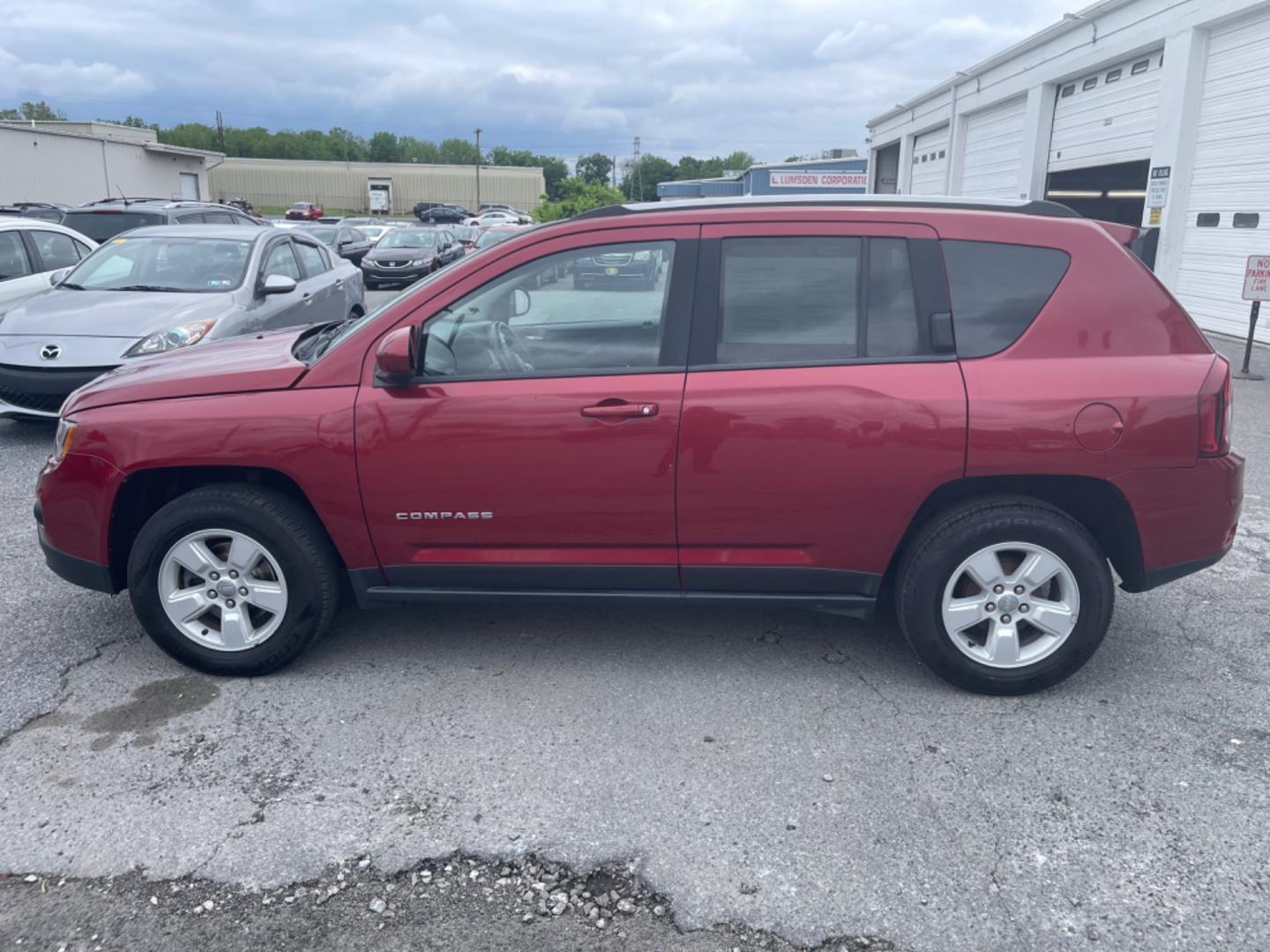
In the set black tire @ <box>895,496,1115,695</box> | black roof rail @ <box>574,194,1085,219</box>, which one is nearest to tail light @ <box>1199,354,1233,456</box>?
black tire @ <box>895,496,1115,695</box>

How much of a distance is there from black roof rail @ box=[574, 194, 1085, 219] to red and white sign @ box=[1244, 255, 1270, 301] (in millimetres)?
8424

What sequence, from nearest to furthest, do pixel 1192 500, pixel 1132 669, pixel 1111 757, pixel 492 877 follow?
1. pixel 492 877
2. pixel 1111 757
3. pixel 1192 500
4. pixel 1132 669

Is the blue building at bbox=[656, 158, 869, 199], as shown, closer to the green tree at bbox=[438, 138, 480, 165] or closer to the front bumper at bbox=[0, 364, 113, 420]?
the front bumper at bbox=[0, 364, 113, 420]

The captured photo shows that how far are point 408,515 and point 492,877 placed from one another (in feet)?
4.88

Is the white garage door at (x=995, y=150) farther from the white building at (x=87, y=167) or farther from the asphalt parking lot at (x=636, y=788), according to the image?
the white building at (x=87, y=167)

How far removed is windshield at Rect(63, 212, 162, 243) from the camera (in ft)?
45.4

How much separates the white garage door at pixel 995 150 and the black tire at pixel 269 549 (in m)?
19.0

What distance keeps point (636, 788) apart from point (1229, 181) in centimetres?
1388

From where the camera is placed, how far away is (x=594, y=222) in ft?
12.9

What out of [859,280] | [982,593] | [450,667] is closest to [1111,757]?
[982,593]

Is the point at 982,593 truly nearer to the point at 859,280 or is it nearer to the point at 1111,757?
the point at 1111,757

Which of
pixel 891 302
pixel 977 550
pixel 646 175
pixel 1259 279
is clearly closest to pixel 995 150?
pixel 1259 279

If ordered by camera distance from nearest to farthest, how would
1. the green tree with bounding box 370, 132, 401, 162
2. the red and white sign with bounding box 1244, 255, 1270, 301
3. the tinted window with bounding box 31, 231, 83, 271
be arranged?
the tinted window with bounding box 31, 231, 83, 271, the red and white sign with bounding box 1244, 255, 1270, 301, the green tree with bounding box 370, 132, 401, 162

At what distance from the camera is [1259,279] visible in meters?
10.9
